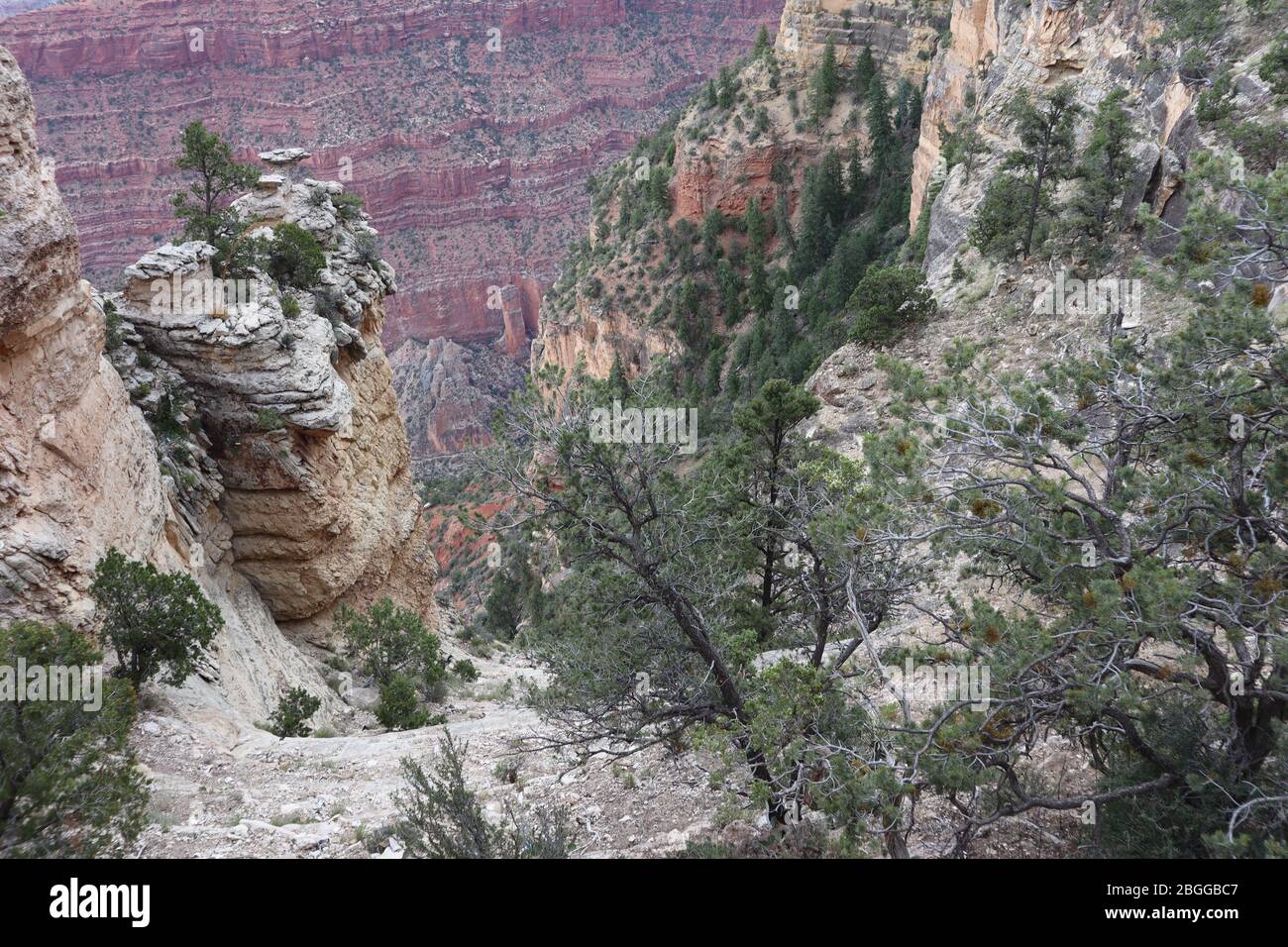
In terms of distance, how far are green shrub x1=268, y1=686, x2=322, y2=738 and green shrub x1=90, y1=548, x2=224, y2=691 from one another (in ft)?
7.69

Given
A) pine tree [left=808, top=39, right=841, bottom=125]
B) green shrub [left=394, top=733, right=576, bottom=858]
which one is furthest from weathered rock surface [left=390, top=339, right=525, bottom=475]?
green shrub [left=394, top=733, right=576, bottom=858]

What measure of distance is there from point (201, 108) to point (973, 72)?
11007 cm

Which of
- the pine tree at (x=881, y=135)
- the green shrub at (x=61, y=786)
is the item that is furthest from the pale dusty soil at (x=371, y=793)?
the pine tree at (x=881, y=135)

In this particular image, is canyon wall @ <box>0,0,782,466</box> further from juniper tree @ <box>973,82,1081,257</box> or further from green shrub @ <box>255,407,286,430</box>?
green shrub @ <box>255,407,286,430</box>

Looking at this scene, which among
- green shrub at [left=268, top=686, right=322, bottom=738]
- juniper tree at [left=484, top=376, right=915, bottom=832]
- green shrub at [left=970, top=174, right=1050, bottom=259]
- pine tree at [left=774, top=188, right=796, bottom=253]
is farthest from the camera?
pine tree at [left=774, top=188, right=796, bottom=253]

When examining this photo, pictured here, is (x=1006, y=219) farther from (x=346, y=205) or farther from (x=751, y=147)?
(x=751, y=147)

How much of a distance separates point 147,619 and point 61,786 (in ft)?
19.1

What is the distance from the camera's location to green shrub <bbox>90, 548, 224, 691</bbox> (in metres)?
12.7

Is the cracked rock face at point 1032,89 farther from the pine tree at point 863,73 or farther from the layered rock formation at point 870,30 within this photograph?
the layered rock formation at point 870,30

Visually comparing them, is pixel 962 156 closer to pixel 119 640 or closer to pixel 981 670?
pixel 981 670

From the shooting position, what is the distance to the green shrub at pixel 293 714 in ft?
50.0

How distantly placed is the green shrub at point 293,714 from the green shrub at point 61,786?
6.38 meters

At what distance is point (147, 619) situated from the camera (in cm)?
1284
